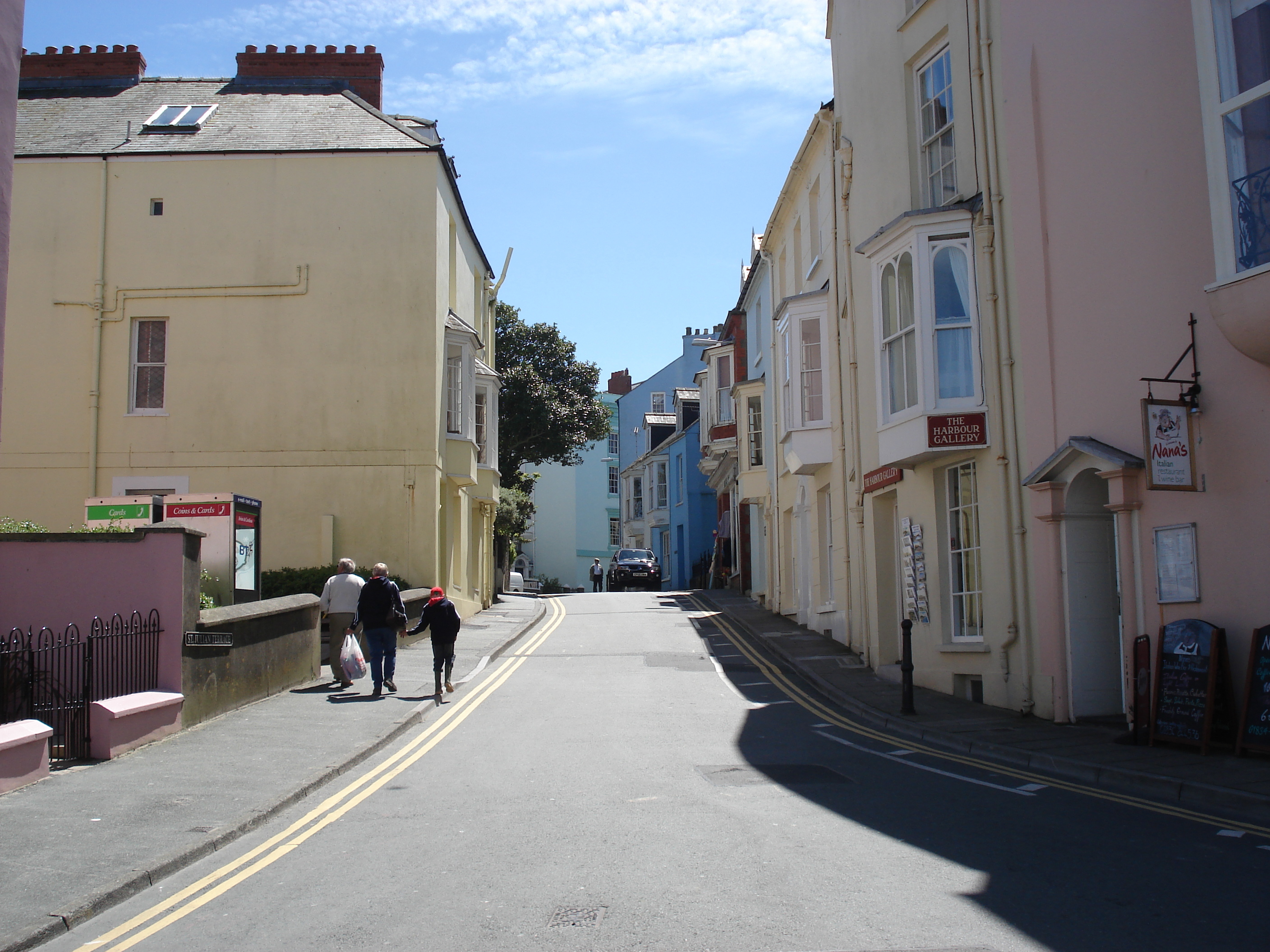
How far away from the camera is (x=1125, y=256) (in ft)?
36.2

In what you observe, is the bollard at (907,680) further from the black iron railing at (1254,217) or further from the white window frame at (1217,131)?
the black iron railing at (1254,217)

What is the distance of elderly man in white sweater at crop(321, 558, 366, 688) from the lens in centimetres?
1440

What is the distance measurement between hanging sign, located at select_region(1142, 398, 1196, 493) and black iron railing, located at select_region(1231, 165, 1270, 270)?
1407 mm

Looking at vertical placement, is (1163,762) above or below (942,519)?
below

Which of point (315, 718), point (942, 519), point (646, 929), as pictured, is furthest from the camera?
point (942, 519)

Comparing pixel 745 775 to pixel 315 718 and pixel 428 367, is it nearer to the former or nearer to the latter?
pixel 315 718

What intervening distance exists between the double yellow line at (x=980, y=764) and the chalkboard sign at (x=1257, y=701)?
1463mm

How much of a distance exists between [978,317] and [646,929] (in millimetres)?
10040

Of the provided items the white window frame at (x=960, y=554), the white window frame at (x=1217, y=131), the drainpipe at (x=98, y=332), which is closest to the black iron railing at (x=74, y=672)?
the white window frame at (x=960, y=554)

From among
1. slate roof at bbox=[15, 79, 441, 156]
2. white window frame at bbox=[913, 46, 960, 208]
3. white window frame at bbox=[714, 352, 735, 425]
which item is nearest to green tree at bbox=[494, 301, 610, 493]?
white window frame at bbox=[714, 352, 735, 425]

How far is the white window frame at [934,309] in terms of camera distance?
13305 millimetres

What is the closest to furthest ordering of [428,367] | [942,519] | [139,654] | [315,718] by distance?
[139,654] < [315,718] < [942,519] < [428,367]

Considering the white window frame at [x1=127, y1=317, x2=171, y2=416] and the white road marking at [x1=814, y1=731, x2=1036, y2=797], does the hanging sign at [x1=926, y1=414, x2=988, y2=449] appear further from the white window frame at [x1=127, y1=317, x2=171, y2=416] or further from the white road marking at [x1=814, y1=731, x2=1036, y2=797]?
the white window frame at [x1=127, y1=317, x2=171, y2=416]

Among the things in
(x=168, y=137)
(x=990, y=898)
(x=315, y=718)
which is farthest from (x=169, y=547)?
(x=168, y=137)
